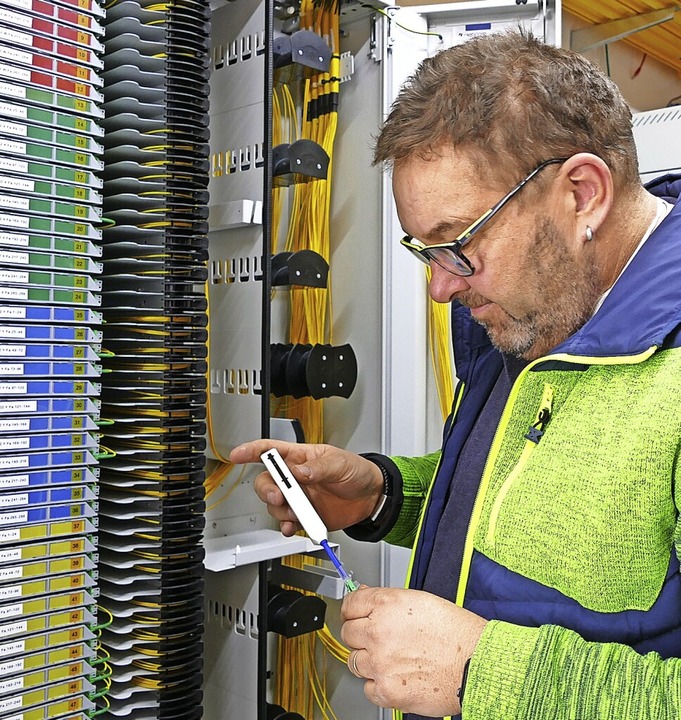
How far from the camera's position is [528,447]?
0.81 metres

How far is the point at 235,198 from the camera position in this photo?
4.19 feet

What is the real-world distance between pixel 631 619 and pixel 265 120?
2.91ft

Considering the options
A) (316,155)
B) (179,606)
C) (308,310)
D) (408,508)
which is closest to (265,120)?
(316,155)

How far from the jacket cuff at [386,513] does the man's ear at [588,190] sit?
490 millimetres

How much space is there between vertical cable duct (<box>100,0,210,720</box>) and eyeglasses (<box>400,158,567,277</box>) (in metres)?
0.39

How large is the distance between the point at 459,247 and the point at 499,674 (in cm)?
42

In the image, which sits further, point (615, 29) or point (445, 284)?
point (615, 29)

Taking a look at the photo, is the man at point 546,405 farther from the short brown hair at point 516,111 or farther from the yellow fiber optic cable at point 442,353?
the yellow fiber optic cable at point 442,353

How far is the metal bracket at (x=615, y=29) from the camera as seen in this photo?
200 centimetres

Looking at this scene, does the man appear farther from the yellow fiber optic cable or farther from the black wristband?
the yellow fiber optic cable

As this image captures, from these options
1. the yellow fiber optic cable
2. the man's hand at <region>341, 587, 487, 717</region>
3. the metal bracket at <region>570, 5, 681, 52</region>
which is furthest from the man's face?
the metal bracket at <region>570, 5, 681, 52</region>

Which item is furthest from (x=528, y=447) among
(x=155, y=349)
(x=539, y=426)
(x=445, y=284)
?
(x=155, y=349)

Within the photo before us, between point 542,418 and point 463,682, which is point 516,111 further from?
point 463,682

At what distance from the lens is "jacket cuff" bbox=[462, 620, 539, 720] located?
0.65 metres
